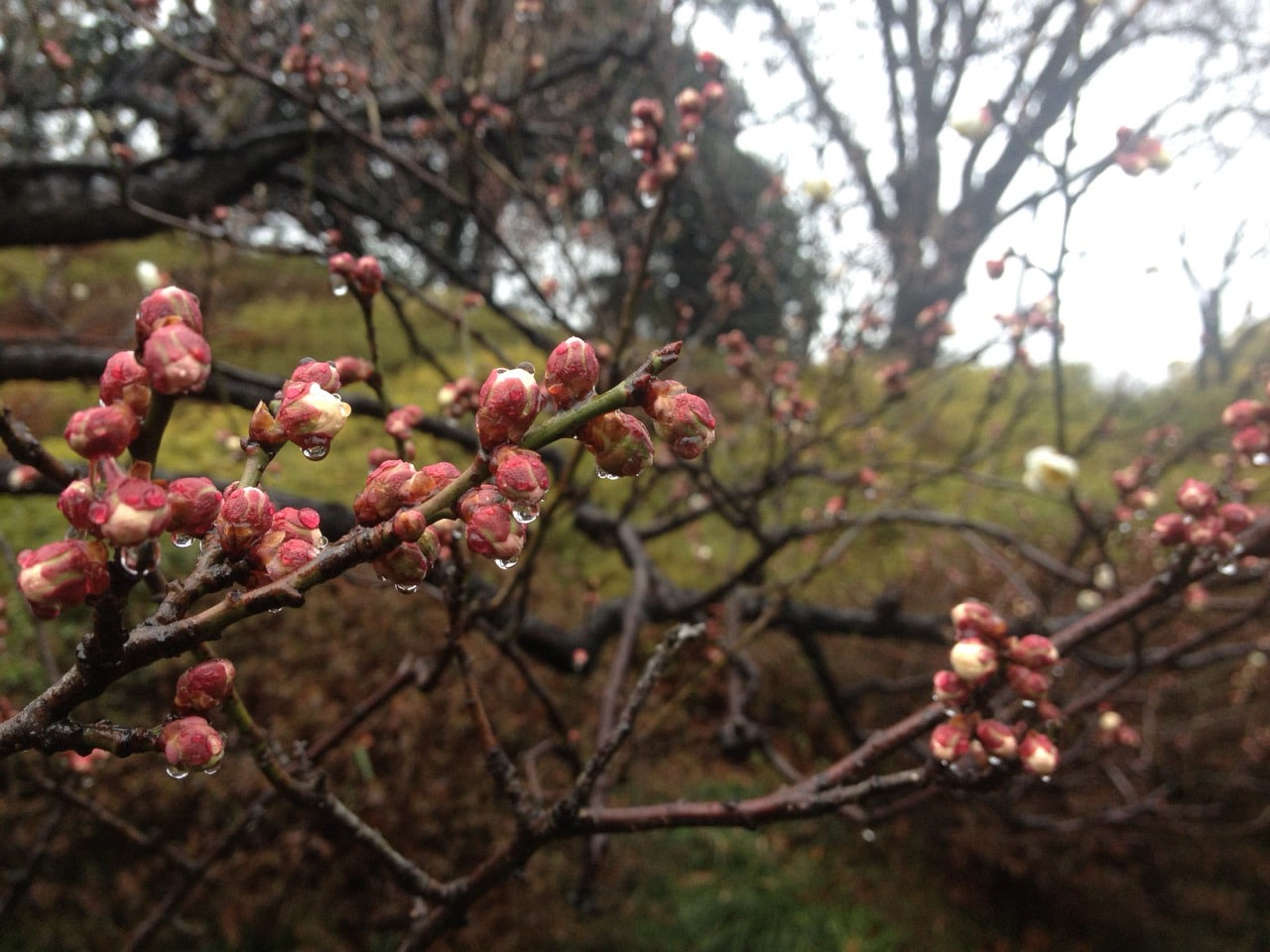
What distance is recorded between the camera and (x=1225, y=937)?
3443 millimetres

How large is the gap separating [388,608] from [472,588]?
253cm

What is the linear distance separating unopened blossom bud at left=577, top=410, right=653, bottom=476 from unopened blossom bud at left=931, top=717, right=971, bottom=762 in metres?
0.53

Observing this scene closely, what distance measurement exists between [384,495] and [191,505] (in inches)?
3.8

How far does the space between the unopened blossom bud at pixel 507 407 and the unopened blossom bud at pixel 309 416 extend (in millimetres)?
88

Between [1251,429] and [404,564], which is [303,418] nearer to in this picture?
[404,564]

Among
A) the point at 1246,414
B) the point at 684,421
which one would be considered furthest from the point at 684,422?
the point at 1246,414

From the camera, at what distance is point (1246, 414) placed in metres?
1.19

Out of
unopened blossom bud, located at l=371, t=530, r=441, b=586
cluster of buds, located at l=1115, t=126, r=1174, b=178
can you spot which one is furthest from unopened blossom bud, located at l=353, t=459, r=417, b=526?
cluster of buds, located at l=1115, t=126, r=1174, b=178

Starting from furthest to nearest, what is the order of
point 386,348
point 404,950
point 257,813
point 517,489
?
point 386,348
point 257,813
point 404,950
point 517,489

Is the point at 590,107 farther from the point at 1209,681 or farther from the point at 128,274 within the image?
the point at 128,274

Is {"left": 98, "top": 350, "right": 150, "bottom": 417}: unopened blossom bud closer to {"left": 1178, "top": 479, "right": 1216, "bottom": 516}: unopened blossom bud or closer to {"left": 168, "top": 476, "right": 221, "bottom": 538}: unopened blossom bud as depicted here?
{"left": 168, "top": 476, "right": 221, "bottom": 538}: unopened blossom bud

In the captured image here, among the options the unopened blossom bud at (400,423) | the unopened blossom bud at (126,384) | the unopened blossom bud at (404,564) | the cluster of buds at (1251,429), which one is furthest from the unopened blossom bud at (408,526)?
the cluster of buds at (1251,429)

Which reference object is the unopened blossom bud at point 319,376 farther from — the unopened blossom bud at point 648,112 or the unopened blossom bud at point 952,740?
the unopened blossom bud at point 648,112

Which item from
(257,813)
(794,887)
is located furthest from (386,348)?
(257,813)
